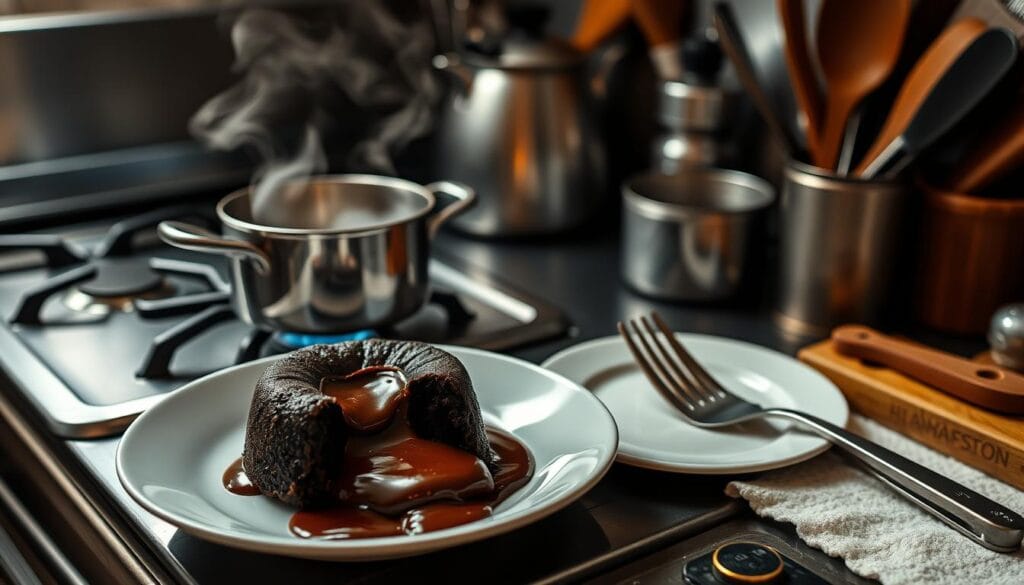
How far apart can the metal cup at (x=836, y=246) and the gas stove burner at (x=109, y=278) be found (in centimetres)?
55

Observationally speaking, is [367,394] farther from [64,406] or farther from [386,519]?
[64,406]

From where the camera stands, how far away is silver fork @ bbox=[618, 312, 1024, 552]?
65 centimetres

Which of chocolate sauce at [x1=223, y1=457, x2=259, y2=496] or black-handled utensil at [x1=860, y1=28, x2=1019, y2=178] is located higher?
black-handled utensil at [x1=860, y1=28, x2=1019, y2=178]

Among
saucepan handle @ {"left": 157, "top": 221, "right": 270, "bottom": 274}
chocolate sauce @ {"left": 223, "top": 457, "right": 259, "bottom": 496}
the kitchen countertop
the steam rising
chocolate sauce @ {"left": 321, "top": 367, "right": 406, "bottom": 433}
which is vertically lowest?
the kitchen countertop

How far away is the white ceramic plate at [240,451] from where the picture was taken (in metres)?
0.57

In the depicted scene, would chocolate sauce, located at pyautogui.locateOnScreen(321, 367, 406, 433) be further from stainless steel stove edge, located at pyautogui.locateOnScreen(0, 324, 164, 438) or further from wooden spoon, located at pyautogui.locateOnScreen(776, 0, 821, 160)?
wooden spoon, located at pyautogui.locateOnScreen(776, 0, 821, 160)

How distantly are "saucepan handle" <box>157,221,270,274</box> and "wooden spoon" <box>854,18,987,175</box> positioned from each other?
0.53 m

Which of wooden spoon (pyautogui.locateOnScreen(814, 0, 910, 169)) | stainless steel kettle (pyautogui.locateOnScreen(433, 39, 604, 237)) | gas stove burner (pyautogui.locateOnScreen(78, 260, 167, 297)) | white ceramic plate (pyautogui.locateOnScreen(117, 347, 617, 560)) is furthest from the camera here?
stainless steel kettle (pyautogui.locateOnScreen(433, 39, 604, 237))

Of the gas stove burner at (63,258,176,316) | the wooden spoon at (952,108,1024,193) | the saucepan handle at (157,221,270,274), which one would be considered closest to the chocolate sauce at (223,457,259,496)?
the saucepan handle at (157,221,270,274)

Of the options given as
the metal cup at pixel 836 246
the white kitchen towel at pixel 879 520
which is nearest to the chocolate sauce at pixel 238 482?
the white kitchen towel at pixel 879 520

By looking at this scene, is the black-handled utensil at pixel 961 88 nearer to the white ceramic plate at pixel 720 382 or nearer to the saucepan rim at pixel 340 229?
the white ceramic plate at pixel 720 382

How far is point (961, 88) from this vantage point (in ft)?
2.85

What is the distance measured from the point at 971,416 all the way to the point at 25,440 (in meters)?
0.72

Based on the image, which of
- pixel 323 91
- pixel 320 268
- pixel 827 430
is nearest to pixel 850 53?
pixel 827 430
